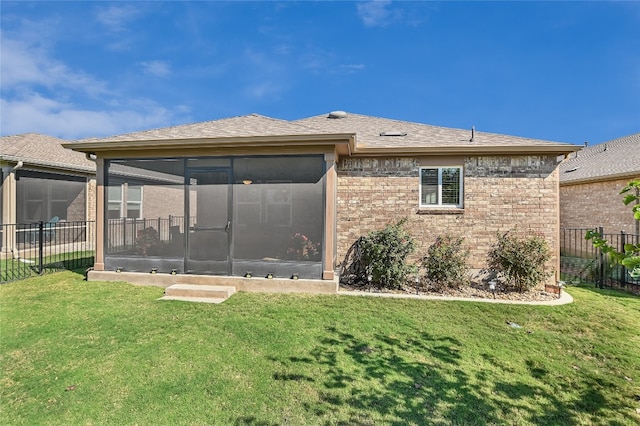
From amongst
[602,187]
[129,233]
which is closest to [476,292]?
[602,187]

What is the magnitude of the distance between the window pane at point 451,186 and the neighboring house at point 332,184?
0.02 meters

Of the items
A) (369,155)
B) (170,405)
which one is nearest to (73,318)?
(170,405)

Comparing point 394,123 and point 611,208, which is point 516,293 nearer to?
point 394,123

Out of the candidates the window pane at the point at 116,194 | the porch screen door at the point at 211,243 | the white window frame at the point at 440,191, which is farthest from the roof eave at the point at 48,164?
the white window frame at the point at 440,191

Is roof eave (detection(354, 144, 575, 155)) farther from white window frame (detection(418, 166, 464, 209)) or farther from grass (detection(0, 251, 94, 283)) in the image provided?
grass (detection(0, 251, 94, 283))

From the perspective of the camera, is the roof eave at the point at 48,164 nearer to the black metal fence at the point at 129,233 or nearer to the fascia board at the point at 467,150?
the black metal fence at the point at 129,233

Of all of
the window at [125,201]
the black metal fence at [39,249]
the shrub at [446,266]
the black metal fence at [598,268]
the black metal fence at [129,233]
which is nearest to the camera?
the shrub at [446,266]

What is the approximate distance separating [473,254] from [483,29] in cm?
681

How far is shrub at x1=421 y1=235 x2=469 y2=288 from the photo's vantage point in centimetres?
684

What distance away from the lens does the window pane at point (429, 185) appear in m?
7.68

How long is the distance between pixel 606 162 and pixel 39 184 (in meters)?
23.1

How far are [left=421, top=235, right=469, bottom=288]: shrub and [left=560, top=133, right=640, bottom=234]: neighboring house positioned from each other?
7.79m

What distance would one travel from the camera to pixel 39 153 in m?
11.0

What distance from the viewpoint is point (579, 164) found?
48.6 feet
